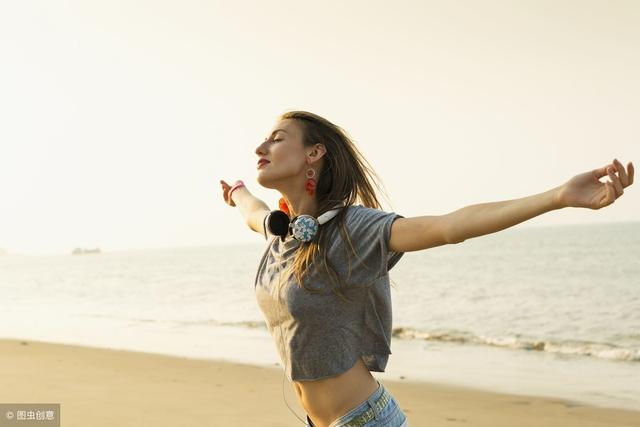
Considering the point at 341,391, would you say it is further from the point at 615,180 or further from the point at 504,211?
the point at 615,180

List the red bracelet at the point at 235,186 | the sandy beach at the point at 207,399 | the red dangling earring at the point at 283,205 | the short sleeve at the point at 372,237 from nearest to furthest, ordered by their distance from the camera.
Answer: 1. the short sleeve at the point at 372,237
2. the red dangling earring at the point at 283,205
3. the red bracelet at the point at 235,186
4. the sandy beach at the point at 207,399

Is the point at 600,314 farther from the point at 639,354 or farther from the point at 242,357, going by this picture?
the point at 242,357

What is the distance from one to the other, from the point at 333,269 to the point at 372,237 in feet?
0.56

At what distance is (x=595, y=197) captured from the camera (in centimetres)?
184

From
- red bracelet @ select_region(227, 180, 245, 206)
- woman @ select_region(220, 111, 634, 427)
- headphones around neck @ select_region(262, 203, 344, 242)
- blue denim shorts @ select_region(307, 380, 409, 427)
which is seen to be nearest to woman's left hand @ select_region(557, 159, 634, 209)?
woman @ select_region(220, 111, 634, 427)

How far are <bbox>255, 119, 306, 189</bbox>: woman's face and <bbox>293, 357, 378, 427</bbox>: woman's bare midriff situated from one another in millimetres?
689

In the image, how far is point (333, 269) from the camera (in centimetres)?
236

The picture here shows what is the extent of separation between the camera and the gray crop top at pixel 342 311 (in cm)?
233

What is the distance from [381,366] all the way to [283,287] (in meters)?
0.42

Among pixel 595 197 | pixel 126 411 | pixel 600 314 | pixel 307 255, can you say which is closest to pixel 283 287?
pixel 307 255

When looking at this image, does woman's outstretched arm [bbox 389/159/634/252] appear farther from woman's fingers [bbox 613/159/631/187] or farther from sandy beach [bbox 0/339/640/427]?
sandy beach [bbox 0/339/640/427]

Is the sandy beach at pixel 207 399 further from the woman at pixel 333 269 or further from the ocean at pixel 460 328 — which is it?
the woman at pixel 333 269

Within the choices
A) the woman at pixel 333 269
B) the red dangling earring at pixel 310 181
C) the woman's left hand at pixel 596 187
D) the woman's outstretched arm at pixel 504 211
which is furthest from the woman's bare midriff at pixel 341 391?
the woman's left hand at pixel 596 187

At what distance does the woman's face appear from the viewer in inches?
102
